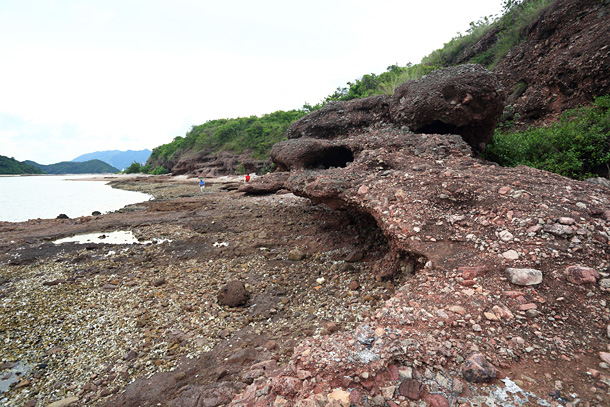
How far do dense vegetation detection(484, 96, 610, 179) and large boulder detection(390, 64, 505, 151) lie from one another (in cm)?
99

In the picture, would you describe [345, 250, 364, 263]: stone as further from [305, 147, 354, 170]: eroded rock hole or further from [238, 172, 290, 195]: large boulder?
[238, 172, 290, 195]: large boulder

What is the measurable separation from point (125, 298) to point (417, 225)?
509 centimetres

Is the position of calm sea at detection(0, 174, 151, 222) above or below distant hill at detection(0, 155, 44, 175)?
below

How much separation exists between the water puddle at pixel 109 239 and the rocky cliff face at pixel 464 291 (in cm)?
636

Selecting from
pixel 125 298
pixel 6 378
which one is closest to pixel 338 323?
pixel 125 298

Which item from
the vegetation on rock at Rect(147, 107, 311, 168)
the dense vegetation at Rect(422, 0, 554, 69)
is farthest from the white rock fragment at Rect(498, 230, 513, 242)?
the vegetation on rock at Rect(147, 107, 311, 168)

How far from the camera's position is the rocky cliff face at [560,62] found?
8.25 meters

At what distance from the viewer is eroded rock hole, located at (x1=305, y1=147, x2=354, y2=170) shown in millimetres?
8508

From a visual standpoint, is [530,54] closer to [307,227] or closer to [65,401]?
[307,227]

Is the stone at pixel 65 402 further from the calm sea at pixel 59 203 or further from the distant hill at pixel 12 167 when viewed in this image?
the distant hill at pixel 12 167

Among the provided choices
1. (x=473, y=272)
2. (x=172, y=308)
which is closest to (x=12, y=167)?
(x=172, y=308)

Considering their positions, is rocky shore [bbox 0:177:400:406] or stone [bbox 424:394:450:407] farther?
rocky shore [bbox 0:177:400:406]

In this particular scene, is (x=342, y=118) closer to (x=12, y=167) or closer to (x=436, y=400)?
(x=436, y=400)

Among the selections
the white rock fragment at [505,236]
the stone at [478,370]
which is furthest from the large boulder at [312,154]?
the stone at [478,370]
